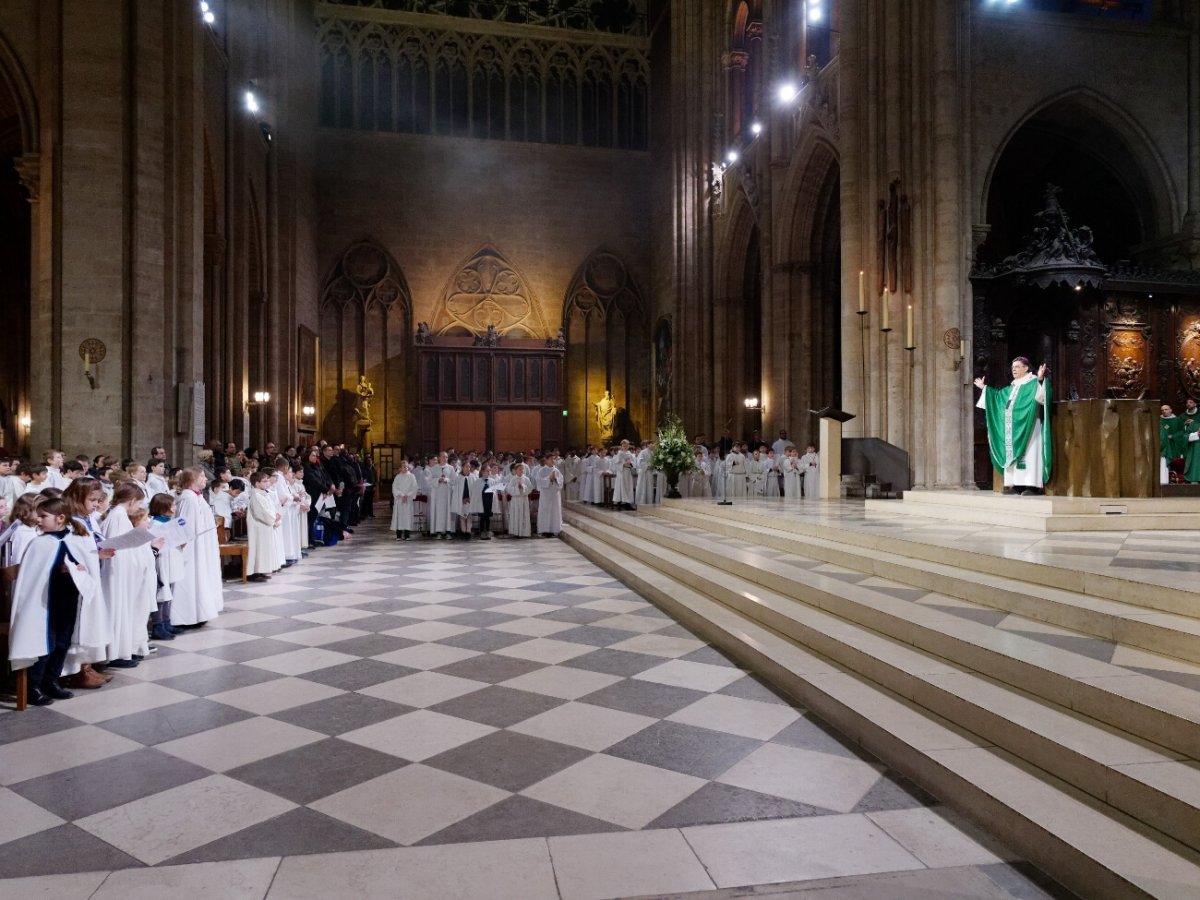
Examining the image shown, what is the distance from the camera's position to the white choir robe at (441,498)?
50.4ft

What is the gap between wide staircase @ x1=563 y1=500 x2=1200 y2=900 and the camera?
9.29 ft

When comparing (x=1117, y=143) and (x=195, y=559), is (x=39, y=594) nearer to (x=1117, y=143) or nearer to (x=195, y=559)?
(x=195, y=559)

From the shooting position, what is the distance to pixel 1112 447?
26.2ft

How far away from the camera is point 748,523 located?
A: 1054 centimetres

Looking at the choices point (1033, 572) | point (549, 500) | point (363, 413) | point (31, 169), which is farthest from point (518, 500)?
point (363, 413)

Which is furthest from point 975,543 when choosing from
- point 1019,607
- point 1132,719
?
point 1132,719

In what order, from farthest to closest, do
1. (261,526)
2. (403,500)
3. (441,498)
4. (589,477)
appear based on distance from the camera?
(589,477) → (441,498) → (403,500) → (261,526)

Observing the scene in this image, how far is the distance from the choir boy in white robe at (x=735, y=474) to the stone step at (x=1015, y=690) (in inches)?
443

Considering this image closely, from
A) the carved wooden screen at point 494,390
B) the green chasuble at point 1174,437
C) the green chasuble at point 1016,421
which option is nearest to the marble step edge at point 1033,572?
the green chasuble at point 1016,421

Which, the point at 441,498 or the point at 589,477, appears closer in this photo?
the point at 441,498

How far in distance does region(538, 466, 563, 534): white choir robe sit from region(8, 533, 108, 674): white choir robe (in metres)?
10.9

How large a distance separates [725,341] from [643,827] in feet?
72.4

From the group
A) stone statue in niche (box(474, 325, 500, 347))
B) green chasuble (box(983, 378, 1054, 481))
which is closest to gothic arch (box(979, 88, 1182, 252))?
green chasuble (box(983, 378, 1054, 481))

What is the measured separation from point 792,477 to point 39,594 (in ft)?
47.3
